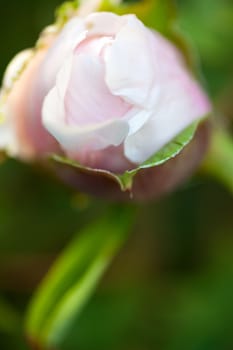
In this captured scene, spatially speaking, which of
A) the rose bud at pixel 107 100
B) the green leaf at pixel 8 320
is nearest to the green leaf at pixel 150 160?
the rose bud at pixel 107 100

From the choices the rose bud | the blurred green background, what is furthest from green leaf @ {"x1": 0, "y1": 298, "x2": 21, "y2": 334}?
the rose bud

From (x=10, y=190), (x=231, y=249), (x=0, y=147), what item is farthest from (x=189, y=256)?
(x=0, y=147)

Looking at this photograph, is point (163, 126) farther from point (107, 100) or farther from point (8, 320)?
point (8, 320)

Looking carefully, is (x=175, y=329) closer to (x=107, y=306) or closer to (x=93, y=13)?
(x=107, y=306)

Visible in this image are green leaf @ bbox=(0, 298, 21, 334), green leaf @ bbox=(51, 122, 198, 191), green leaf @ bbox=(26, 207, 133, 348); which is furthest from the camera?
green leaf @ bbox=(0, 298, 21, 334)

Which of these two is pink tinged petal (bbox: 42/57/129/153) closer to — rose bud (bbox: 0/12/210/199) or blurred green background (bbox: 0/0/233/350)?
rose bud (bbox: 0/12/210/199)

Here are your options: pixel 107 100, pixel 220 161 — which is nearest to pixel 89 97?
pixel 107 100

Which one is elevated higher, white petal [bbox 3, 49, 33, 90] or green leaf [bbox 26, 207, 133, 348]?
white petal [bbox 3, 49, 33, 90]
